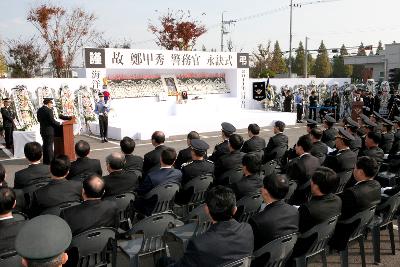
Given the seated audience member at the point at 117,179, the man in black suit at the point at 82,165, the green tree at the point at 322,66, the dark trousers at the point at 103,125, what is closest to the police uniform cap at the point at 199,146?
the seated audience member at the point at 117,179

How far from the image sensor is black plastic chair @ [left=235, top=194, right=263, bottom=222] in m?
4.11

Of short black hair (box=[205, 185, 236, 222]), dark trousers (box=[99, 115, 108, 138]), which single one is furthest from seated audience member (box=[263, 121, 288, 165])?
dark trousers (box=[99, 115, 108, 138])

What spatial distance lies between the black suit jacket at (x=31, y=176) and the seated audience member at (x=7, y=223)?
1622 millimetres

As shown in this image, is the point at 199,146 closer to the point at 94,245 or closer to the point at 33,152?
the point at 33,152

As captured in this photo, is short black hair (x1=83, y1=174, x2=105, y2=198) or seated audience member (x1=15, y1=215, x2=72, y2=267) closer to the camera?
seated audience member (x1=15, y1=215, x2=72, y2=267)

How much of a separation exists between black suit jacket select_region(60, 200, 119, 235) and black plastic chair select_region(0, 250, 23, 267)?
0.55 m

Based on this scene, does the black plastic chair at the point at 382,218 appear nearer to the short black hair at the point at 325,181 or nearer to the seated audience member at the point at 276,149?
the short black hair at the point at 325,181

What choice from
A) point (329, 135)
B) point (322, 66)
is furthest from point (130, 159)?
point (322, 66)

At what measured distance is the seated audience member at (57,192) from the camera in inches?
154

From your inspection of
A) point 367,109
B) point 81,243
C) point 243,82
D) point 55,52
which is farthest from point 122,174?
point 55,52

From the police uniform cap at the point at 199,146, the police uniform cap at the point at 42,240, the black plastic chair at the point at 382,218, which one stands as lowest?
the black plastic chair at the point at 382,218

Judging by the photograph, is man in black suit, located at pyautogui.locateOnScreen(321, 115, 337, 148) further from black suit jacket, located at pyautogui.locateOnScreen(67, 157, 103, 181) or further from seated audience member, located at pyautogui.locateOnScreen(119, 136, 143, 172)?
black suit jacket, located at pyautogui.locateOnScreen(67, 157, 103, 181)

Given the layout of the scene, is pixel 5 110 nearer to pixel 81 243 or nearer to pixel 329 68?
pixel 81 243

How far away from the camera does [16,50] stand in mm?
28844
